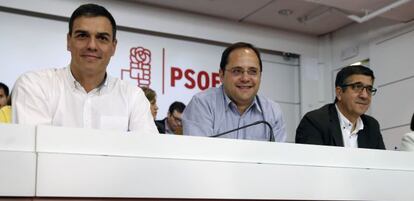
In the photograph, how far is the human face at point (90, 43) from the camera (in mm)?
1488

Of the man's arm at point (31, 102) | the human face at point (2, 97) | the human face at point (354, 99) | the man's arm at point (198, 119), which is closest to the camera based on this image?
the man's arm at point (31, 102)

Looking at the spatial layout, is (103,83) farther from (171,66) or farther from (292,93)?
(292,93)

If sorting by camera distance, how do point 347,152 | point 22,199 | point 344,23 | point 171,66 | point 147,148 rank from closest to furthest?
point 22,199
point 147,148
point 347,152
point 171,66
point 344,23

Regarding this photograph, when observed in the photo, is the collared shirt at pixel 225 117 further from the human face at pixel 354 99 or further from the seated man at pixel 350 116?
the human face at pixel 354 99

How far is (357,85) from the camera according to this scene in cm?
211

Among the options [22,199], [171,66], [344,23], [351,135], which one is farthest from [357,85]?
[344,23]

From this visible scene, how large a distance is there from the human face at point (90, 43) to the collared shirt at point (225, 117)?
0.41 meters

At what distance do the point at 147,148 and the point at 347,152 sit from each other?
0.48m

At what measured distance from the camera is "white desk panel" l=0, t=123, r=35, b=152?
2.83 feet

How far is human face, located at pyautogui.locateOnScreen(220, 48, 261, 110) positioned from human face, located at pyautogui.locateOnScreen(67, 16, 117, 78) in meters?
0.50

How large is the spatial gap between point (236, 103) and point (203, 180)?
35.3 inches

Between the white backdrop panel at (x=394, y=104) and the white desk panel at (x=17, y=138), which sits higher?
the white backdrop panel at (x=394, y=104)

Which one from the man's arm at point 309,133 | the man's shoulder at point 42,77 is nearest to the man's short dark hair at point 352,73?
the man's arm at point 309,133

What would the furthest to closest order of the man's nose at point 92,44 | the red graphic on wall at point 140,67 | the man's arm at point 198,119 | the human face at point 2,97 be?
the red graphic on wall at point 140,67 → the human face at point 2,97 → the man's arm at point 198,119 → the man's nose at point 92,44
